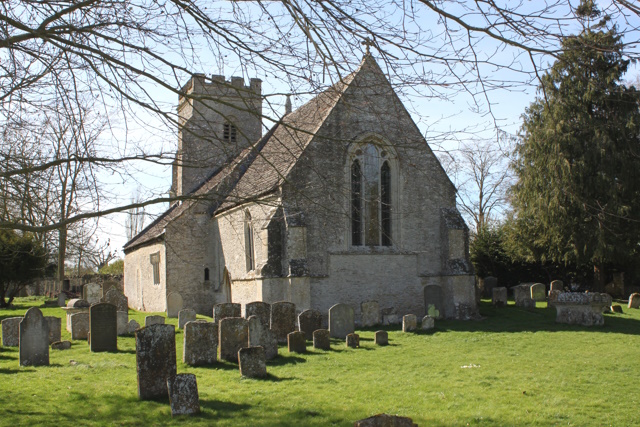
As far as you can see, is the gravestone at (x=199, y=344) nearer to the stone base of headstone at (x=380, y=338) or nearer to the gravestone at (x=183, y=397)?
the gravestone at (x=183, y=397)

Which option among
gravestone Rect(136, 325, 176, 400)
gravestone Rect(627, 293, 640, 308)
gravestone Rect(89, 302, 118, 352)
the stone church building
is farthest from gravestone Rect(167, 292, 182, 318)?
gravestone Rect(627, 293, 640, 308)

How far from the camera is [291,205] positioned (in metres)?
19.1

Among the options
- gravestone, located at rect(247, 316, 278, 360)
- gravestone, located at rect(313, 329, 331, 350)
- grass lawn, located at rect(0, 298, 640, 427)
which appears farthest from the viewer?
gravestone, located at rect(313, 329, 331, 350)

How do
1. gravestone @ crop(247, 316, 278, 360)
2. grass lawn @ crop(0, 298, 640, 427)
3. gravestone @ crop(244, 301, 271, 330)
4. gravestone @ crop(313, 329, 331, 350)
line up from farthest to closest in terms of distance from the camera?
gravestone @ crop(244, 301, 271, 330), gravestone @ crop(313, 329, 331, 350), gravestone @ crop(247, 316, 278, 360), grass lawn @ crop(0, 298, 640, 427)

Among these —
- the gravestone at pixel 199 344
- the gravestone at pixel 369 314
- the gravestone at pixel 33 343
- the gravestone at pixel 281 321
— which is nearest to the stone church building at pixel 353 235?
the gravestone at pixel 369 314

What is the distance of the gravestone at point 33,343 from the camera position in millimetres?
12055

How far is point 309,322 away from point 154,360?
6.67m

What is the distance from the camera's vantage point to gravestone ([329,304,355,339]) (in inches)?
632

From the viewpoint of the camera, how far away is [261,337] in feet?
41.0

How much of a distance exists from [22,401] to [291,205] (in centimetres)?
1124

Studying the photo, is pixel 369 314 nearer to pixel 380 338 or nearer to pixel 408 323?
pixel 408 323

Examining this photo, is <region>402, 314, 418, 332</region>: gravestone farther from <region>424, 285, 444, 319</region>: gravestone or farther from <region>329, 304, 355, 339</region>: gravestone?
<region>424, 285, 444, 319</region>: gravestone

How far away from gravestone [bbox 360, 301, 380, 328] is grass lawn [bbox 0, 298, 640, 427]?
123 inches

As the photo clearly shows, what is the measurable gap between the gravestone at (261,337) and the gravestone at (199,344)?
81cm
